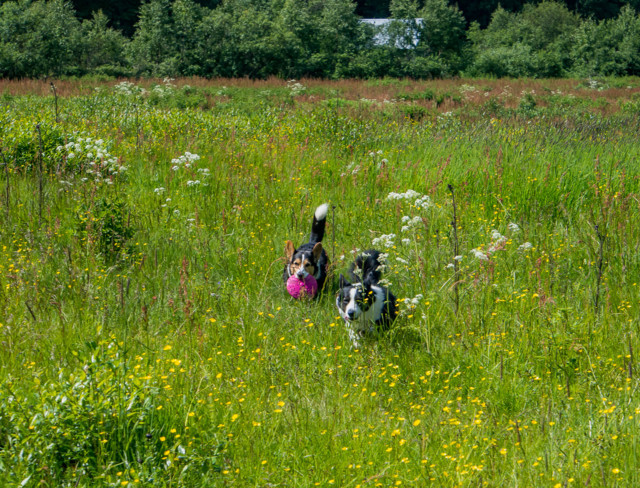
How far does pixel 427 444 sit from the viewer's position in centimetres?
290

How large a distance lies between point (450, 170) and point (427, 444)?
16.6 ft

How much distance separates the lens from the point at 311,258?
517cm

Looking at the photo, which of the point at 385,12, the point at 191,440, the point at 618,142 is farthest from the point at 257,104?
the point at 385,12

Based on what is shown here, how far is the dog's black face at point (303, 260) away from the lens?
508cm

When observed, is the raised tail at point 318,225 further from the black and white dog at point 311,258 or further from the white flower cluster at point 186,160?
the white flower cluster at point 186,160

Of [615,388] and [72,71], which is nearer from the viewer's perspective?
[615,388]

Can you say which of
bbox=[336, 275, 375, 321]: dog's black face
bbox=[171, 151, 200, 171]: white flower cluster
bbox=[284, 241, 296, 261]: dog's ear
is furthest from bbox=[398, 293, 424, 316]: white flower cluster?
bbox=[171, 151, 200, 171]: white flower cluster

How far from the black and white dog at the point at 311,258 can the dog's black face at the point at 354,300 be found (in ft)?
1.95

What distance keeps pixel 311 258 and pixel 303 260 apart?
4.1 inches

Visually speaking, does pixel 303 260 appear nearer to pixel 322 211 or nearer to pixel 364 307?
pixel 322 211

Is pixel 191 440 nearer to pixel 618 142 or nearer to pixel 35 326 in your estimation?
pixel 35 326

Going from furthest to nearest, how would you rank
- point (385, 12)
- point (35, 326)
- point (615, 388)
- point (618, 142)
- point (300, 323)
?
point (385, 12) < point (618, 142) < point (300, 323) < point (35, 326) < point (615, 388)

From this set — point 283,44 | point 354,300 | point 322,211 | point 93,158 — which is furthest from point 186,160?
point 283,44

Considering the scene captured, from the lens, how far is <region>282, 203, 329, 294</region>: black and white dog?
16.7 ft
